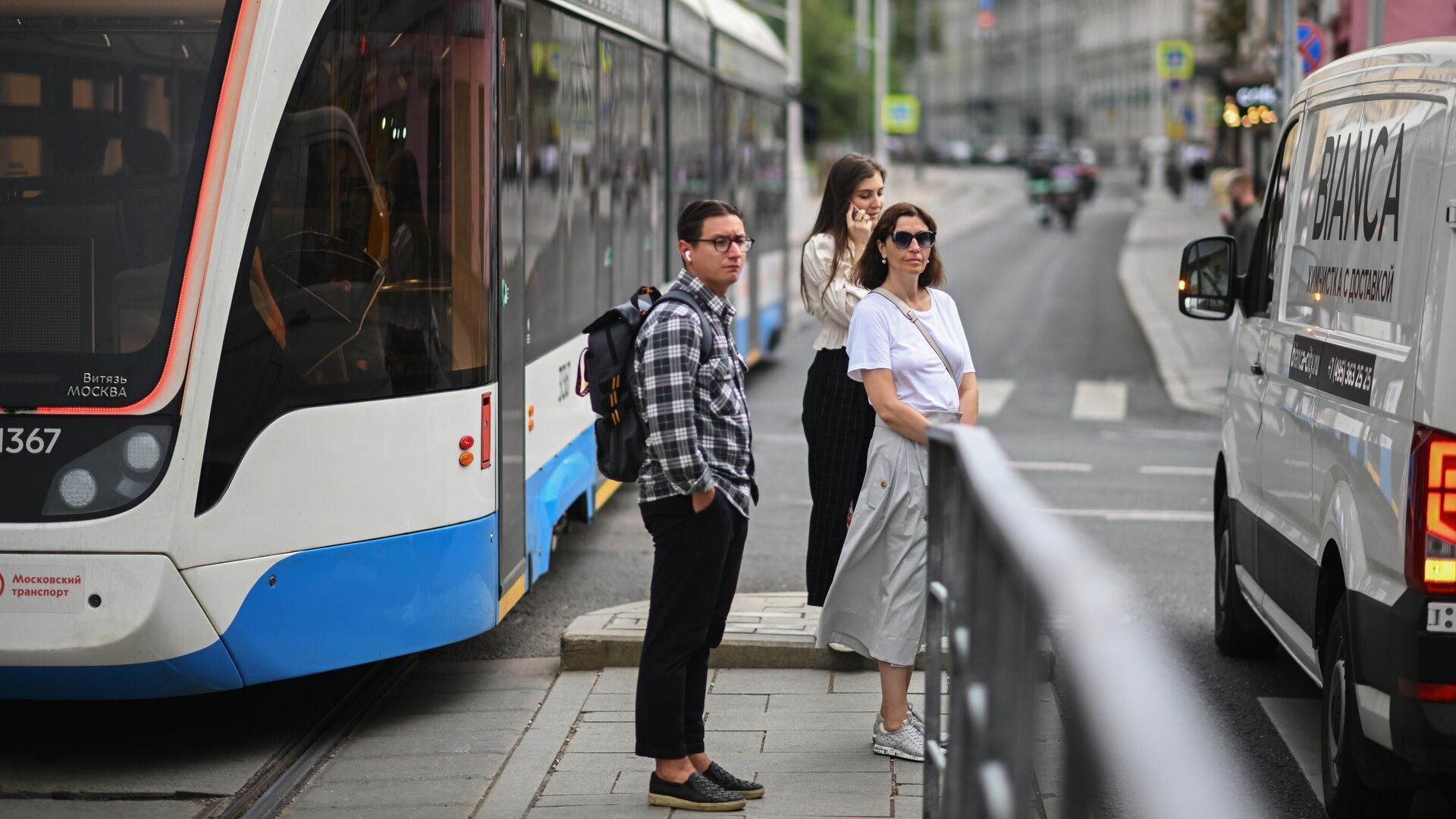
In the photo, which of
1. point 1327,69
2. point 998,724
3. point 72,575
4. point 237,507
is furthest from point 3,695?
point 1327,69

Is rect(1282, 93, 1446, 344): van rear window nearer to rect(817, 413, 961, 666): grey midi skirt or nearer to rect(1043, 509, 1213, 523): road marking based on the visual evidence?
rect(817, 413, 961, 666): grey midi skirt

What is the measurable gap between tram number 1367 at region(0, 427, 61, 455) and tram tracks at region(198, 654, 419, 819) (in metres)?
1.19

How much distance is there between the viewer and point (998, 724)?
2.73 meters

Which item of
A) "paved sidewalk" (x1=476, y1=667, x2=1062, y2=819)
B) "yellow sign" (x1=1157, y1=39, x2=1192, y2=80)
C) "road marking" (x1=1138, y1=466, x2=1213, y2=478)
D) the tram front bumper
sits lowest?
"road marking" (x1=1138, y1=466, x2=1213, y2=478)

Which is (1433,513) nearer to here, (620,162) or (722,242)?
(722,242)

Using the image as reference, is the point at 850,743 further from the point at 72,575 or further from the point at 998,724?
the point at 998,724

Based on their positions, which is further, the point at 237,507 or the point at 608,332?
the point at 237,507

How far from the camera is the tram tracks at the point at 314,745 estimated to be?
5539 mm

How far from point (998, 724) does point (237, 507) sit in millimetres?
3585

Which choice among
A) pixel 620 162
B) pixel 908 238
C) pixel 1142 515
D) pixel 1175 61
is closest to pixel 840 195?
pixel 908 238

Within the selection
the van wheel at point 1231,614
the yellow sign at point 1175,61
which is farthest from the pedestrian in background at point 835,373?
the yellow sign at point 1175,61

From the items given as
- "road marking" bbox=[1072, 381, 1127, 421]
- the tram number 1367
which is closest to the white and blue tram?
the tram number 1367

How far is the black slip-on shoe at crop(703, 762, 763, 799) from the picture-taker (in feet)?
18.0

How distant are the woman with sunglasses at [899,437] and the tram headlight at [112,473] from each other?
6.94 ft
